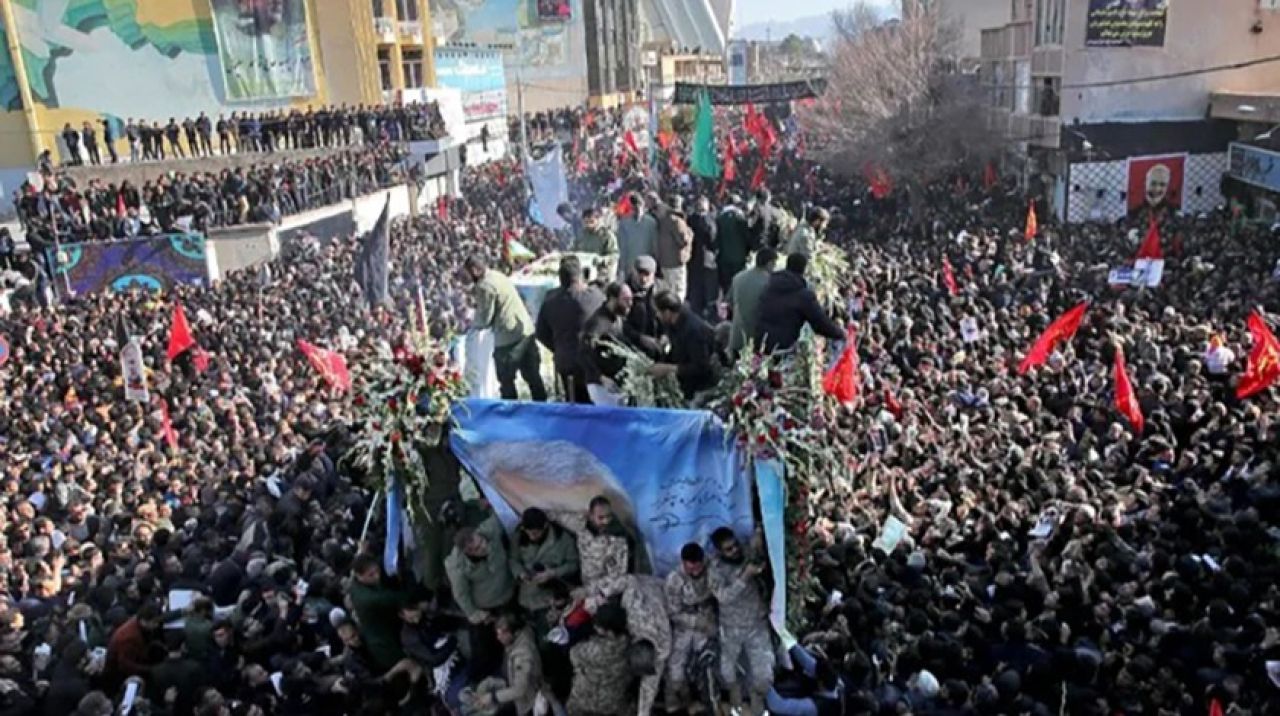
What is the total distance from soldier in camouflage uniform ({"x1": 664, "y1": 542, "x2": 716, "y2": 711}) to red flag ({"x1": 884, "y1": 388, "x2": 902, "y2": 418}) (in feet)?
19.1

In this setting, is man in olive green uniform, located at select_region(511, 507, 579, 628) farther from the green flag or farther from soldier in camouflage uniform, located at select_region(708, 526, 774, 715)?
the green flag

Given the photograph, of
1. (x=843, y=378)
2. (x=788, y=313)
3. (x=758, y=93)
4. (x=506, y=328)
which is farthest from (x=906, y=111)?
(x=788, y=313)

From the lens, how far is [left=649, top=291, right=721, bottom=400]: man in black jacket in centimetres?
781

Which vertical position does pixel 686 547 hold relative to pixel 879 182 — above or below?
above

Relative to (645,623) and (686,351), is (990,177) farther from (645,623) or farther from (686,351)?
(645,623)

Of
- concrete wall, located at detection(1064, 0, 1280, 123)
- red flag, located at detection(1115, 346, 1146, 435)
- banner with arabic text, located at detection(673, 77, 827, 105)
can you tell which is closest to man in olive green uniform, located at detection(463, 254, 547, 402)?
red flag, located at detection(1115, 346, 1146, 435)

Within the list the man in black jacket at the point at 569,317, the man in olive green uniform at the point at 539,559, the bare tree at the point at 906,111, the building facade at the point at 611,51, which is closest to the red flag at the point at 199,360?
the man in black jacket at the point at 569,317

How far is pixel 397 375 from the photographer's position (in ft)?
23.3

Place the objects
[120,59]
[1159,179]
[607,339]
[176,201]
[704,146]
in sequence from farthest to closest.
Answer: [120,59] → [1159,179] → [704,146] → [176,201] → [607,339]

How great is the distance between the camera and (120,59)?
1344 inches

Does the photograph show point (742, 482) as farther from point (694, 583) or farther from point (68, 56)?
point (68, 56)

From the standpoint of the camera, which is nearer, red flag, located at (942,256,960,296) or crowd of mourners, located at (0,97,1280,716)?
crowd of mourners, located at (0,97,1280,716)

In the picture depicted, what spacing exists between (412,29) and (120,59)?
484 inches

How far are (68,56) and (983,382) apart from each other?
3180 centimetres
